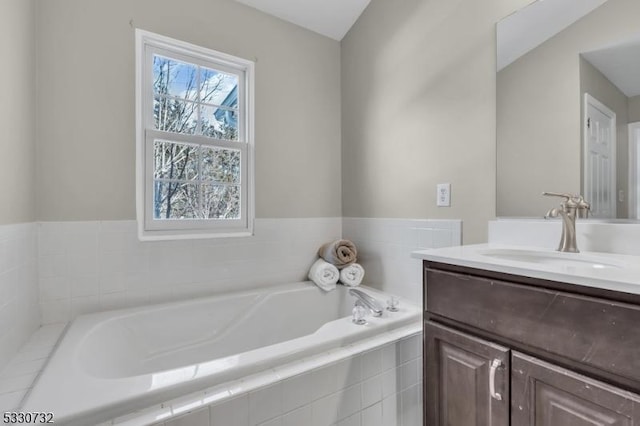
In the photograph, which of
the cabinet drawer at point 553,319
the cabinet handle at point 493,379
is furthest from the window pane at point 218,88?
the cabinet handle at point 493,379

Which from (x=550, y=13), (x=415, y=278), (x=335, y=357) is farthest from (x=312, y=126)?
(x=335, y=357)

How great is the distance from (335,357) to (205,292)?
104 centimetres

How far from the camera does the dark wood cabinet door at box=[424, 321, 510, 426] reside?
3.12 ft

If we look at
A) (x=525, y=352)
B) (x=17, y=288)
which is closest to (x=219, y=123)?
(x=17, y=288)

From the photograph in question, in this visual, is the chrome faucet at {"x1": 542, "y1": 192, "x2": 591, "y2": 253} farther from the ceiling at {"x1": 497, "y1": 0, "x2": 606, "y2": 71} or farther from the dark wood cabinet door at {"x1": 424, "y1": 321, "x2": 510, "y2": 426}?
the ceiling at {"x1": 497, "y1": 0, "x2": 606, "y2": 71}

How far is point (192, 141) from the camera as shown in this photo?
1.93m

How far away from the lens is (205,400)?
95 cm

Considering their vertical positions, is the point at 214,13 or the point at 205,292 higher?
the point at 214,13

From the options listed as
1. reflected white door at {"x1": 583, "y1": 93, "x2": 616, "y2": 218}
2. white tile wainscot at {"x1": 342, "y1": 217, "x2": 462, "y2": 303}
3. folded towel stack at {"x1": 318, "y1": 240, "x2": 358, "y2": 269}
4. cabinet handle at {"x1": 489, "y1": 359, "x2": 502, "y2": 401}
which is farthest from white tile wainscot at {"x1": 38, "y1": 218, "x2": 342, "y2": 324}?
reflected white door at {"x1": 583, "y1": 93, "x2": 616, "y2": 218}

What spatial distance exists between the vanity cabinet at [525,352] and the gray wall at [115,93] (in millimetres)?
1396

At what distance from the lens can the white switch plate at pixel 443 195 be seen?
5.64 feet

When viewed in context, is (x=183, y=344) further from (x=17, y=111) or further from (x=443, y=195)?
(x=443, y=195)

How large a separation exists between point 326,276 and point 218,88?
1.44 m

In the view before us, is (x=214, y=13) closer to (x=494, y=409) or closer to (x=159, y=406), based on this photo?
(x=159, y=406)
